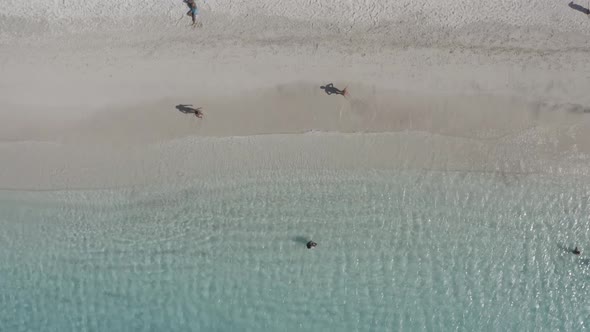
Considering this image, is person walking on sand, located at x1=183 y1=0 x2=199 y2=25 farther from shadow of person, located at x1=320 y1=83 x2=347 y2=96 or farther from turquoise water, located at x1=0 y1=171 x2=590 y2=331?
turquoise water, located at x1=0 y1=171 x2=590 y2=331

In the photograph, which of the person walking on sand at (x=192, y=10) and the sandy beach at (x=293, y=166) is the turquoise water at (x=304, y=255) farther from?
the person walking on sand at (x=192, y=10)

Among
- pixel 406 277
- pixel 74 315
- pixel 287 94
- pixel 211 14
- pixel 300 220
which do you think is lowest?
pixel 74 315

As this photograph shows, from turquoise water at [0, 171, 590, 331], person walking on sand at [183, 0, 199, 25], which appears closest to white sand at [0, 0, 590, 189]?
person walking on sand at [183, 0, 199, 25]

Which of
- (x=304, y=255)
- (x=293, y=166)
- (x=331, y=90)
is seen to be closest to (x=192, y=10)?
(x=331, y=90)

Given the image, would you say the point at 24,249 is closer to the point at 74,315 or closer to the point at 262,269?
the point at 74,315

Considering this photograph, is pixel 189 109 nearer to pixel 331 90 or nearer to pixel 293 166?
pixel 293 166

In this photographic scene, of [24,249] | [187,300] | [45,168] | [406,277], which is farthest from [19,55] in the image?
[406,277]

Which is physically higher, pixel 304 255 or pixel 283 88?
pixel 283 88
